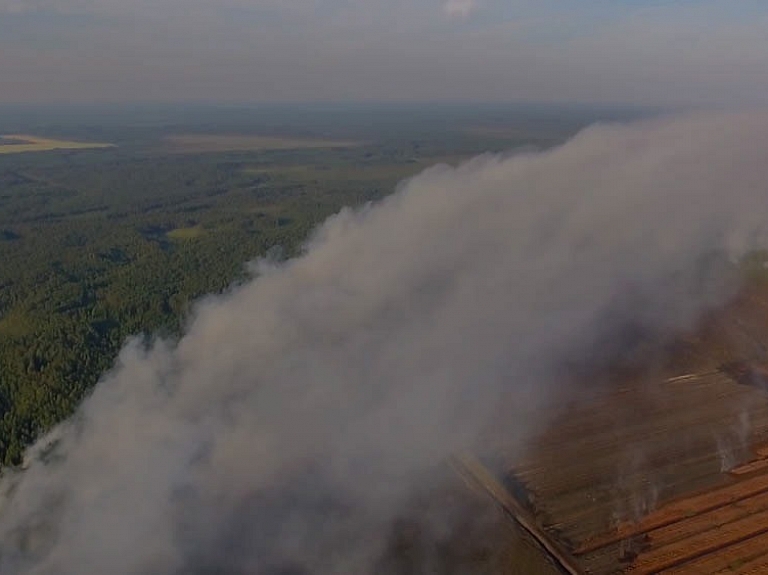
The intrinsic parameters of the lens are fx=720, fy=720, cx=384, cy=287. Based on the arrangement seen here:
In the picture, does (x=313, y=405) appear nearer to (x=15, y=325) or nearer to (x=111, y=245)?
(x=15, y=325)

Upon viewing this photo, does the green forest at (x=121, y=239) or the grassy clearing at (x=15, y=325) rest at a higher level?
the green forest at (x=121, y=239)

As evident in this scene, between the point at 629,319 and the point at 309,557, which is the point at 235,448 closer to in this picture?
the point at 309,557

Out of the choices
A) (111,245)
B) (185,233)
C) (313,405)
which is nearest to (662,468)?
(313,405)

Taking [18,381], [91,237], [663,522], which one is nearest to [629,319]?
[663,522]

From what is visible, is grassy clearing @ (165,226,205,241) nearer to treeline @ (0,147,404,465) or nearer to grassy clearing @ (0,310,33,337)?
treeline @ (0,147,404,465)

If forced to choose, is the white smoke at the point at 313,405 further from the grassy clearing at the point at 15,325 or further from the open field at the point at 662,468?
the grassy clearing at the point at 15,325

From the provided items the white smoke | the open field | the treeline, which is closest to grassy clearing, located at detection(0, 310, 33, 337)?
the treeline

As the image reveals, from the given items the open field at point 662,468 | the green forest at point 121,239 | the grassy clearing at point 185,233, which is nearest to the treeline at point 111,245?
the green forest at point 121,239

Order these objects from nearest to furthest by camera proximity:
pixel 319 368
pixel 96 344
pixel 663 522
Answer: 1. pixel 663 522
2. pixel 319 368
3. pixel 96 344
